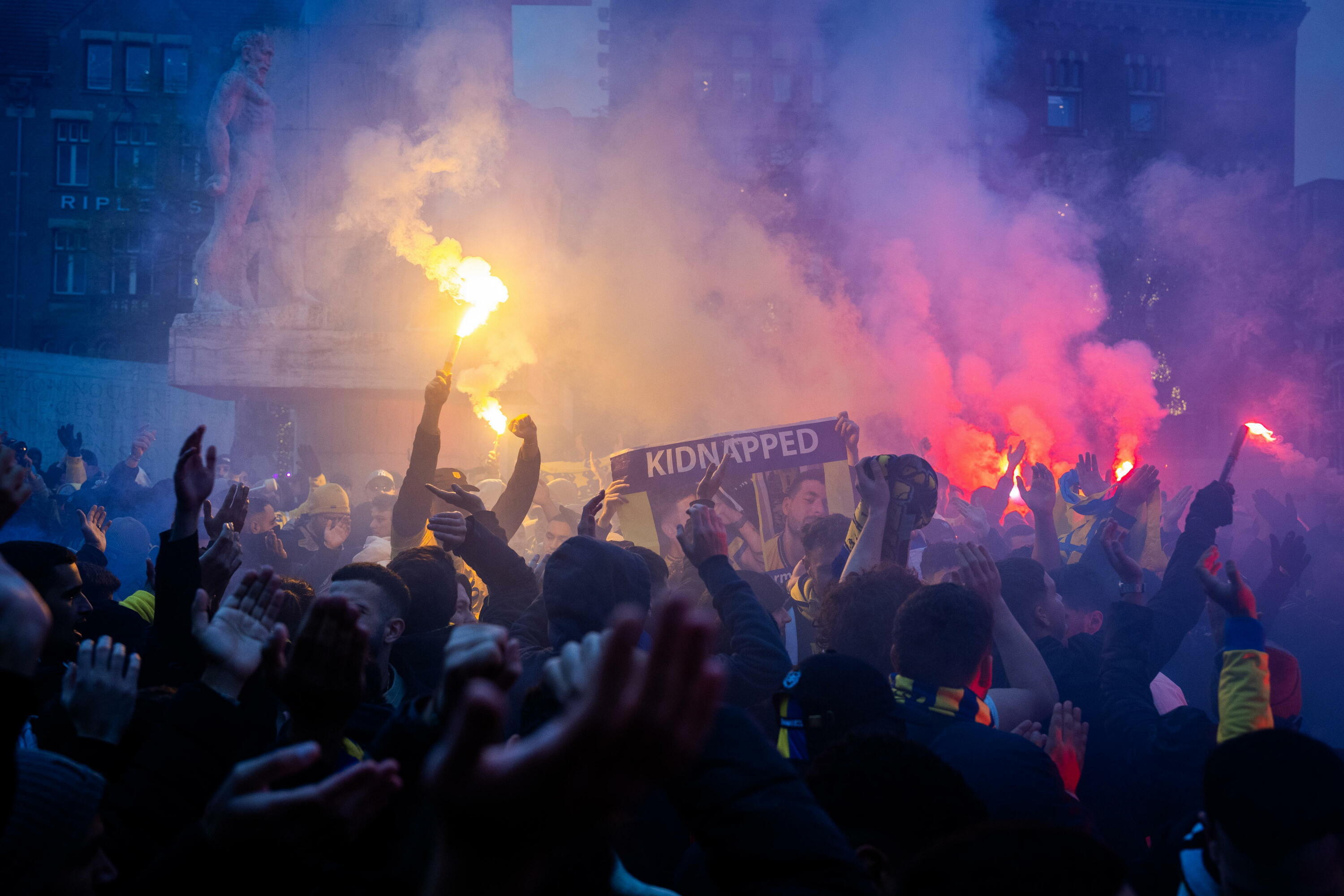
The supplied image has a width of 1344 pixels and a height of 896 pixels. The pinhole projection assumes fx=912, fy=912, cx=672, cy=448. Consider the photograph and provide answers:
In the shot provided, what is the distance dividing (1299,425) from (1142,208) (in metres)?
6.25

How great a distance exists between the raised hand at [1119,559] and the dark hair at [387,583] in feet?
8.68

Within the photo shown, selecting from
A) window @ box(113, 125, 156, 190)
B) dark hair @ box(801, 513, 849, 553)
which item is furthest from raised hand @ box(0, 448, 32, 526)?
window @ box(113, 125, 156, 190)

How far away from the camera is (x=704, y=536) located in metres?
2.81

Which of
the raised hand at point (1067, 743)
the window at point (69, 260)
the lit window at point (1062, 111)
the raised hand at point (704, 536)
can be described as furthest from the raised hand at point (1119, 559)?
the window at point (69, 260)

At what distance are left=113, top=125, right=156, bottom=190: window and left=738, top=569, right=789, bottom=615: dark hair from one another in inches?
935

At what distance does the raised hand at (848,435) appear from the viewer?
18.2ft

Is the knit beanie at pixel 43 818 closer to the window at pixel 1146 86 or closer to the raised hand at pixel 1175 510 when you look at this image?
the raised hand at pixel 1175 510

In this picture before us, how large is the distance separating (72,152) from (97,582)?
23.9 metres

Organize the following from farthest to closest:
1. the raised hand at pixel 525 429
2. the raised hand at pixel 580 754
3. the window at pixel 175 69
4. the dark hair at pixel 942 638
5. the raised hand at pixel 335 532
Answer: the window at pixel 175 69, the raised hand at pixel 335 532, the raised hand at pixel 525 429, the dark hair at pixel 942 638, the raised hand at pixel 580 754

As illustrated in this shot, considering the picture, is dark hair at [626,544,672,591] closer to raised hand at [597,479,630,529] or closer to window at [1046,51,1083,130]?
raised hand at [597,479,630,529]

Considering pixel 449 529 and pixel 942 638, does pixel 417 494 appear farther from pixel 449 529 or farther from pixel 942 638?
pixel 942 638

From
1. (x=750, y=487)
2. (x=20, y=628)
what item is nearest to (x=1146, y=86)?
(x=750, y=487)

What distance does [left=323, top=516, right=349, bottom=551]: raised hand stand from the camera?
6.66m

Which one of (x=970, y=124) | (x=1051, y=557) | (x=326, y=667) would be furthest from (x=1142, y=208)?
(x=326, y=667)
